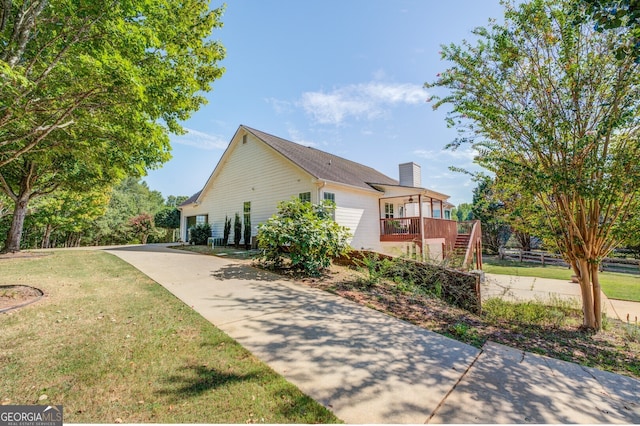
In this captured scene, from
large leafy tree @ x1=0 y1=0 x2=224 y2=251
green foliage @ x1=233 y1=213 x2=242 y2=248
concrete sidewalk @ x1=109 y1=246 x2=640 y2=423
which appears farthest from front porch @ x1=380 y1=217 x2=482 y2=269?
large leafy tree @ x1=0 y1=0 x2=224 y2=251

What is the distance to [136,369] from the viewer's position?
3.01 m

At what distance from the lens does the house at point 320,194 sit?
12.8 meters

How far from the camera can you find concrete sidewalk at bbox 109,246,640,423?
2512mm

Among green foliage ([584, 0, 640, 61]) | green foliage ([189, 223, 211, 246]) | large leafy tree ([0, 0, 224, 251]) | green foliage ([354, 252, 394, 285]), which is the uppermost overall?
large leafy tree ([0, 0, 224, 251])

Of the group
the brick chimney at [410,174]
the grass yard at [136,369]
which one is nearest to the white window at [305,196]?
the grass yard at [136,369]

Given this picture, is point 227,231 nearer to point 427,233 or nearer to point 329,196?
point 329,196

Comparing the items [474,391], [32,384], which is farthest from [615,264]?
[32,384]

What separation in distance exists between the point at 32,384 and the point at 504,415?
15.0 ft

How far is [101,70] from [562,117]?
8.46 metres

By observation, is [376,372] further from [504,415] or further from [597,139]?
[597,139]

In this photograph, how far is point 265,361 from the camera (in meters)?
3.26

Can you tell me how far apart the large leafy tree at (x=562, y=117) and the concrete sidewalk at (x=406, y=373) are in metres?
3.30

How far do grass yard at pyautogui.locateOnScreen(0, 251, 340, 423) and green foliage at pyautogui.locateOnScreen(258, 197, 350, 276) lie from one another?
11.6 ft

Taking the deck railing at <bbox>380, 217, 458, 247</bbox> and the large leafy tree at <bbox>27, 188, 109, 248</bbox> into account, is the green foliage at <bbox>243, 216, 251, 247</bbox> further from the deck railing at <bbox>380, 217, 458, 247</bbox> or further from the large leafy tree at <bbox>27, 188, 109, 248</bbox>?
the large leafy tree at <bbox>27, 188, 109, 248</bbox>
